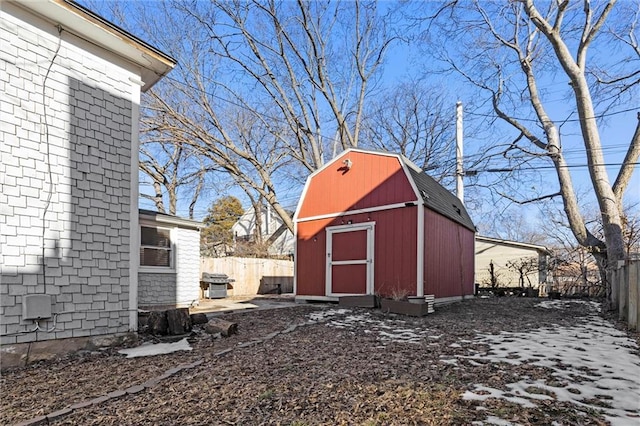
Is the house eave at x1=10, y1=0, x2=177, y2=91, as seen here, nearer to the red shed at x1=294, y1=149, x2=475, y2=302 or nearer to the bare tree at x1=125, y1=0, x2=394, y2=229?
the red shed at x1=294, y1=149, x2=475, y2=302

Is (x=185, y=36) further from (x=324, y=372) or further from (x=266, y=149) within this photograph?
(x=324, y=372)

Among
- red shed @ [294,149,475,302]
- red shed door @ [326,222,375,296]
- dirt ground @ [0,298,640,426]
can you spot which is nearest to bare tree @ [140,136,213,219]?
red shed @ [294,149,475,302]

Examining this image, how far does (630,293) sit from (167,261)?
8758 mm

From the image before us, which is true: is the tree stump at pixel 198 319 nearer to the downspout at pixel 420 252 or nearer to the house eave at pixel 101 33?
the house eave at pixel 101 33

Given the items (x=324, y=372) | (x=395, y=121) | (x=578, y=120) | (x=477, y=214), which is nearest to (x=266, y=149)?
(x=395, y=121)

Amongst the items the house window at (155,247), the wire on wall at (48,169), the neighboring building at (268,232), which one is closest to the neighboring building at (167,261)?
the house window at (155,247)

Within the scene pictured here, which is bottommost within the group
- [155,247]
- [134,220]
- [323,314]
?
[323,314]

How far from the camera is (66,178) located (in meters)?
4.48

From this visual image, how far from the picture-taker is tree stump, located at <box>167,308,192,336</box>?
16.8 ft

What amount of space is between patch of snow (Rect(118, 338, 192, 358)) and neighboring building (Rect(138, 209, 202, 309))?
333cm

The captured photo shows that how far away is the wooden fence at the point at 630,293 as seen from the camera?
5.25m

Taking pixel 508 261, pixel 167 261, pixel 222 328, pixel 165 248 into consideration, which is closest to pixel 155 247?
pixel 165 248

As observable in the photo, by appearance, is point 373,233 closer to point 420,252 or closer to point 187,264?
point 420,252

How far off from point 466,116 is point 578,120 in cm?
506
